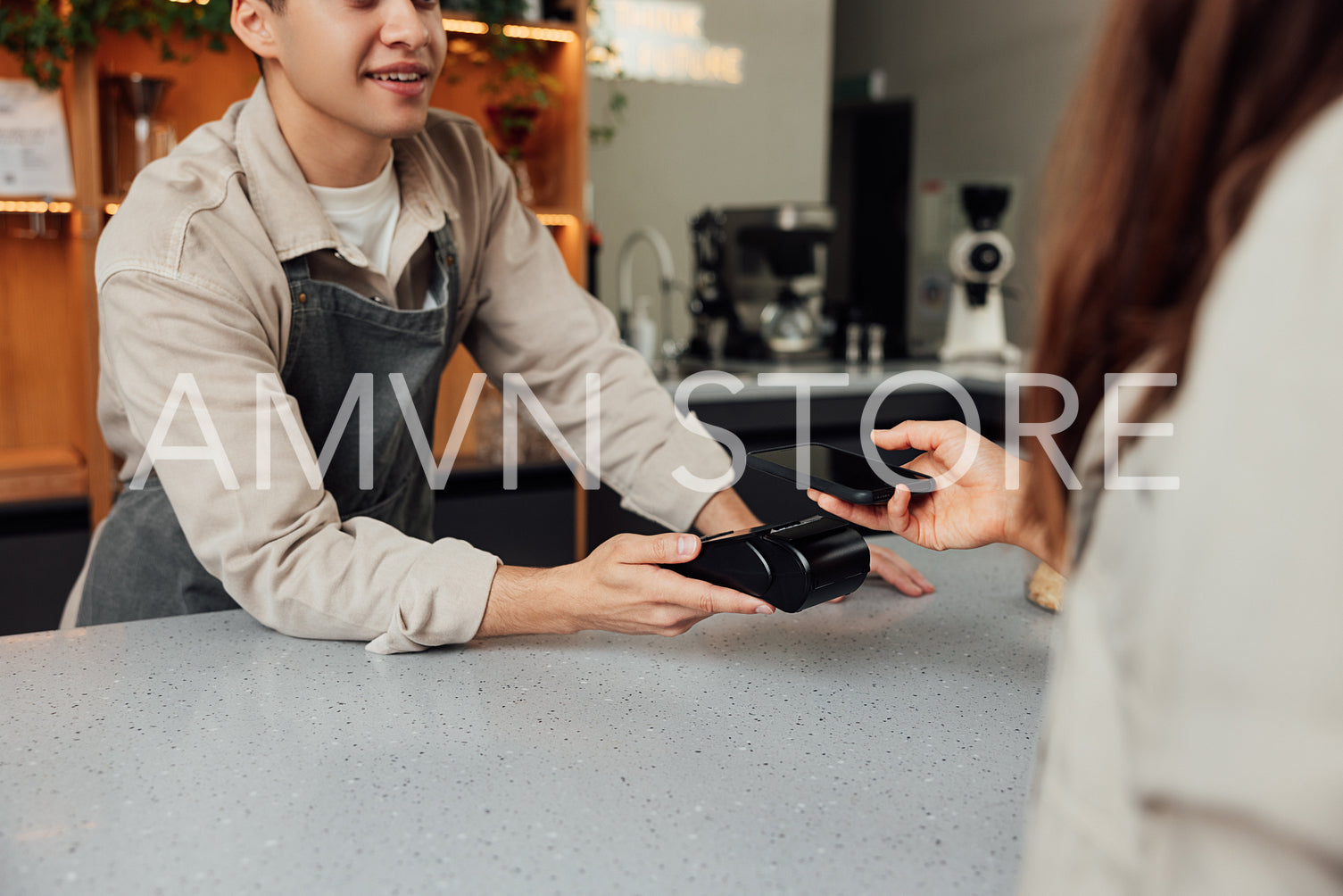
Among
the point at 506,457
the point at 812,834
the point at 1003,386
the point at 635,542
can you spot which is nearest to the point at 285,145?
the point at 635,542

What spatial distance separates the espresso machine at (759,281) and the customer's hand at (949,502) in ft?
7.27

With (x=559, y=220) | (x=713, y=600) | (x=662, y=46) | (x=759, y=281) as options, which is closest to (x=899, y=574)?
(x=713, y=600)

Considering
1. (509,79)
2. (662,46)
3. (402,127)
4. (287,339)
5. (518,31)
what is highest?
(662,46)

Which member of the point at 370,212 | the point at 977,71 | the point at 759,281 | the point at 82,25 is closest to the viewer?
the point at 370,212

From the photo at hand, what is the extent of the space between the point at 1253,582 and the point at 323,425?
3.85ft

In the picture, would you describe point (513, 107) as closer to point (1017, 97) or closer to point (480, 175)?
point (480, 175)

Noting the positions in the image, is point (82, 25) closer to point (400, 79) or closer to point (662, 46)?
point (400, 79)

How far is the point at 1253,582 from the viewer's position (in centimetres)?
33

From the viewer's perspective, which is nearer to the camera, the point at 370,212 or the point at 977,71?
the point at 370,212

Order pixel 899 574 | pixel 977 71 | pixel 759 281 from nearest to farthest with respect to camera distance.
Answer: pixel 899 574 → pixel 759 281 → pixel 977 71

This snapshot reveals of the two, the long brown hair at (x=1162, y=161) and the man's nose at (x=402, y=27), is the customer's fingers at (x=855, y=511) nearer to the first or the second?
the long brown hair at (x=1162, y=161)

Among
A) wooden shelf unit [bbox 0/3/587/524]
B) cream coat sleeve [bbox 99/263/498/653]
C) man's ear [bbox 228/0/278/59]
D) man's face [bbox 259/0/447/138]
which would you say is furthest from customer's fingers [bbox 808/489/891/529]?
wooden shelf unit [bbox 0/3/587/524]

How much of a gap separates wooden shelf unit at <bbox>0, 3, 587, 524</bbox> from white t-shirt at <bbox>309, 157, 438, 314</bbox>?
1301mm

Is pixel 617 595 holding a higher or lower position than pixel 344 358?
lower
